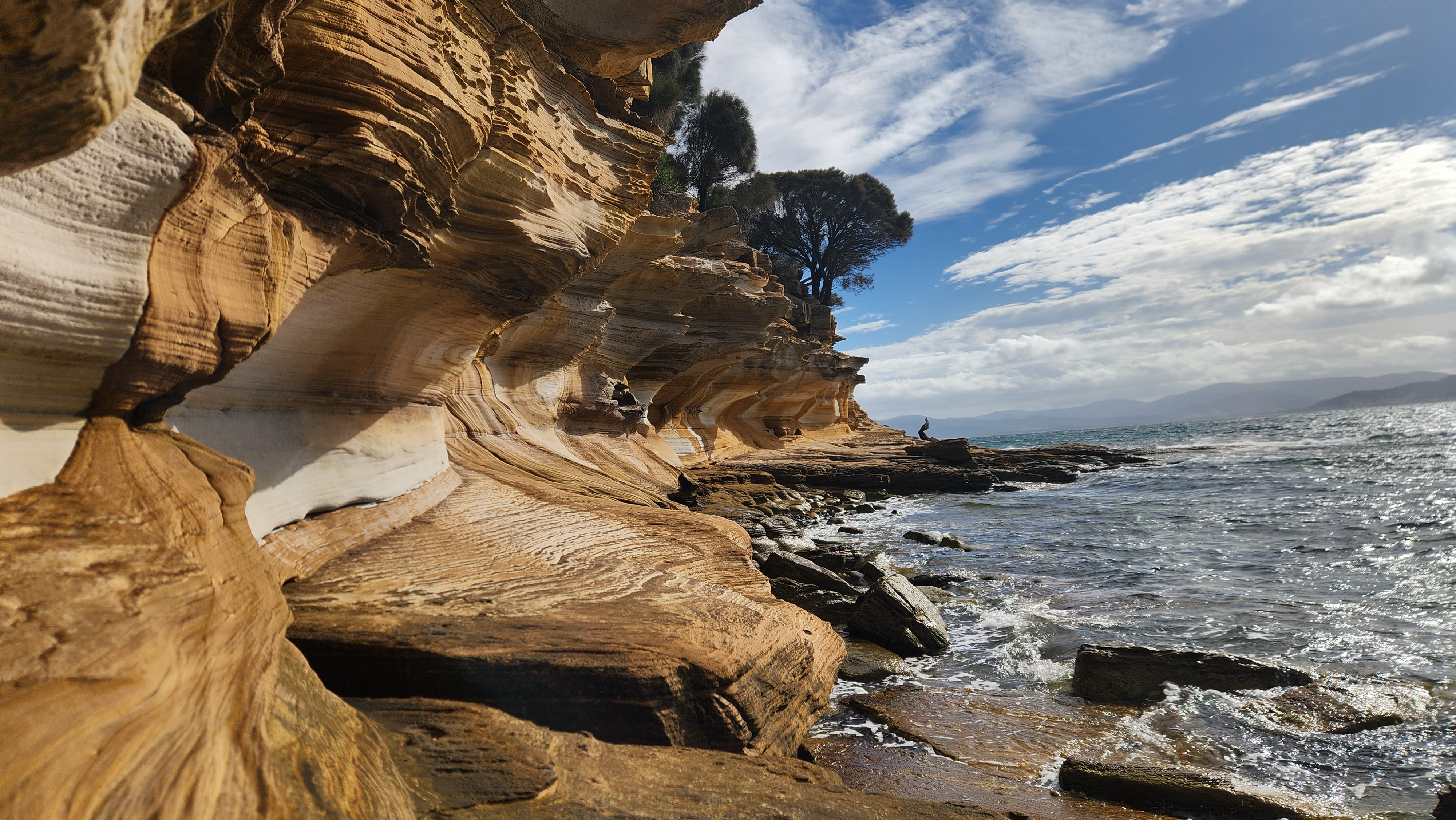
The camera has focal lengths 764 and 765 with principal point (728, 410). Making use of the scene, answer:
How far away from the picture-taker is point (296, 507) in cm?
374

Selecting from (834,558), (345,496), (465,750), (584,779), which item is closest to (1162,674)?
(834,558)

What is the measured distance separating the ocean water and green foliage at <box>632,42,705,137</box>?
44.7 ft

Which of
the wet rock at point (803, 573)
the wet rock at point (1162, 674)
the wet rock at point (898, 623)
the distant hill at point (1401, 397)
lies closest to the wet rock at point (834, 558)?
the wet rock at point (803, 573)

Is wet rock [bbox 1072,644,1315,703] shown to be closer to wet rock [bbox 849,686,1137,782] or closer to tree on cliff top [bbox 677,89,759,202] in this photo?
wet rock [bbox 849,686,1137,782]

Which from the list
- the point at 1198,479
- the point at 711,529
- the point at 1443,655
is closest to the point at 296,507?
the point at 711,529

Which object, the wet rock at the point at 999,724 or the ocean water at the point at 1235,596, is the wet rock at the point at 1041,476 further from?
the wet rock at the point at 999,724

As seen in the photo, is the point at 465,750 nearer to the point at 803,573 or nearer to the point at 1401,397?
the point at 803,573

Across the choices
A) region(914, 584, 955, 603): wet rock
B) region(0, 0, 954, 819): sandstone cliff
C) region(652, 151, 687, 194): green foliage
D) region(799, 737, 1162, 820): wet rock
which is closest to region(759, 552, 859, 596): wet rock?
region(914, 584, 955, 603): wet rock

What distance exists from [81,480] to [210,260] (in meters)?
0.79

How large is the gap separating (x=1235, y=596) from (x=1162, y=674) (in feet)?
11.1

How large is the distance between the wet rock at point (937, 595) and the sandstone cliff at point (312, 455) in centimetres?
305

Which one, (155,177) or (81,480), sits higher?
(155,177)

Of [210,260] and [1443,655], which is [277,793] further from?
[1443,655]

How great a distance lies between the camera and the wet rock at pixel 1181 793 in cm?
356
